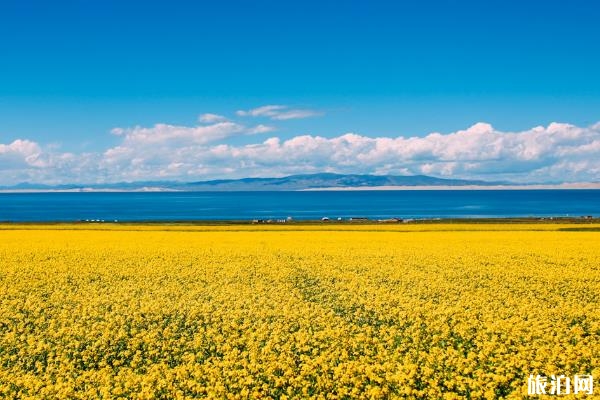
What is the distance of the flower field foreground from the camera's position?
12023 mm

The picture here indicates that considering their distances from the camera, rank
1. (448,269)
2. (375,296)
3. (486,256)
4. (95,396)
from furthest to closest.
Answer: (486,256) < (448,269) < (375,296) < (95,396)

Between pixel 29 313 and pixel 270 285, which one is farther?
pixel 270 285

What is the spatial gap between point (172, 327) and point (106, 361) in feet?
9.84

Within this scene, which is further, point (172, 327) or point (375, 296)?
point (375, 296)

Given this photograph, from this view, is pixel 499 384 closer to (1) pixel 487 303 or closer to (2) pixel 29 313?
(1) pixel 487 303

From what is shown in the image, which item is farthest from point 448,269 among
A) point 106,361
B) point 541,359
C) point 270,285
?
point 106,361

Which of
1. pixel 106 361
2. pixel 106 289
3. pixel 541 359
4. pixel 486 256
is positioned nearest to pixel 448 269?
pixel 486 256

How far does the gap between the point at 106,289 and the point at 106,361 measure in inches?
353

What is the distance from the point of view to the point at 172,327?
1652 cm

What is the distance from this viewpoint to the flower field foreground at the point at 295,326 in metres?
12.0

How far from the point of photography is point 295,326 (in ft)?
53.4

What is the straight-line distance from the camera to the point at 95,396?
37.9 ft

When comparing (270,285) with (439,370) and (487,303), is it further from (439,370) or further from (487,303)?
(439,370)

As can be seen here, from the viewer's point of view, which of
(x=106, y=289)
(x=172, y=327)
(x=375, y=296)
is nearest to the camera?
(x=172, y=327)
